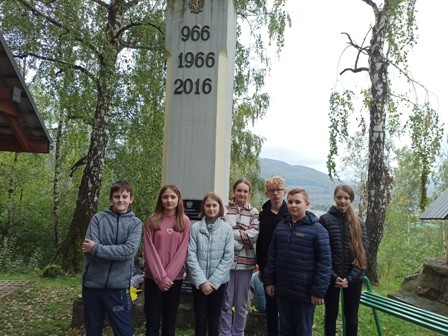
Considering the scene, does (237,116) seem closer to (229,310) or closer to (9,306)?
(9,306)

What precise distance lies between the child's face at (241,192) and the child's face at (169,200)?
62 centimetres

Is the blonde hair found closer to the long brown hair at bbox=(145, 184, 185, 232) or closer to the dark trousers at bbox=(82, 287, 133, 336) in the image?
the long brown hair at bbox=(145, 184, 185, 232)

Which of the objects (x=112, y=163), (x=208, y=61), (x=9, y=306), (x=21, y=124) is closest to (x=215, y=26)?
(x=208, y=61)

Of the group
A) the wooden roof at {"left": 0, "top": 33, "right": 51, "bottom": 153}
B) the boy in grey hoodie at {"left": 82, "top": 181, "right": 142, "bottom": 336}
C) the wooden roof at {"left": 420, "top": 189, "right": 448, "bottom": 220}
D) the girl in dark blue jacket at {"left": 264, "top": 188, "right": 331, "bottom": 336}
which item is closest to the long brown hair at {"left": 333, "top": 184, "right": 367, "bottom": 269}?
the girl in dark blue jacket at {"left": 264, "top": 188, "right": 331, "bottom": 336}

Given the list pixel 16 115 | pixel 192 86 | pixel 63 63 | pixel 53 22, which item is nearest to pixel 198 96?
pixel 192 86

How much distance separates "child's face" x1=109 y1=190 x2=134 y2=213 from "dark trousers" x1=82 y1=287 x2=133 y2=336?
656 mm

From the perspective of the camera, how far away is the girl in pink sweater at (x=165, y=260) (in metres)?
3.69

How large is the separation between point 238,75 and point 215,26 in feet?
18.6

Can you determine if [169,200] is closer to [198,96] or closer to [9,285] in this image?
[198,96]

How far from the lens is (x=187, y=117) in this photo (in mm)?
5477

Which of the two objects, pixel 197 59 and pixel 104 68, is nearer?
pixel 197 59

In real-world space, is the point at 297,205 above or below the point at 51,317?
above

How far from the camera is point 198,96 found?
5461 millimetres

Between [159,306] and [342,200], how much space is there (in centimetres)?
186
